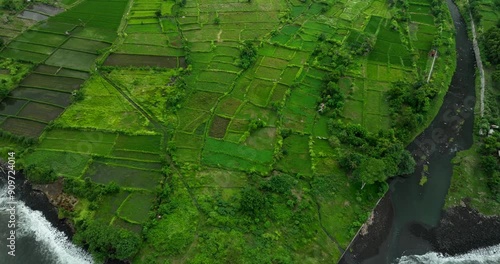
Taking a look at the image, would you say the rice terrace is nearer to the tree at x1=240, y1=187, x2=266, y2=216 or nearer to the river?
A: the tree at x1=240, y1=187, x2=266, y2=216

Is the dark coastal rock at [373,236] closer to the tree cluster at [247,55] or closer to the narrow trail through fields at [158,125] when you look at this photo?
the narrow trail through fields at [158,125]

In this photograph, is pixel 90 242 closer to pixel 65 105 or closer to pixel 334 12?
pixel 65 105

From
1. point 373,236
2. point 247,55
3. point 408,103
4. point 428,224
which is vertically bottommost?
point 428,224

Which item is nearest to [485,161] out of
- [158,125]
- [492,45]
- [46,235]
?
[492,45]

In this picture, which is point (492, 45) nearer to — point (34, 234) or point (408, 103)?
point (408, 103)

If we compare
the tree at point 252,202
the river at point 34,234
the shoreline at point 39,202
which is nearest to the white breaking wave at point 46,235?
the river at point 34,234
